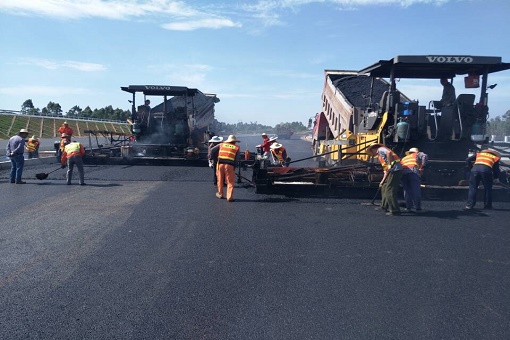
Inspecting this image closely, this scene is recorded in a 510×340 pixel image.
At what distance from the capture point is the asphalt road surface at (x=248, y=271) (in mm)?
3574

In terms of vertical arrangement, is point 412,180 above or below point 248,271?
above

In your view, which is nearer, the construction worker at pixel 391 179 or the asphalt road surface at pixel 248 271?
the asphalt road surface at pixel 248 271

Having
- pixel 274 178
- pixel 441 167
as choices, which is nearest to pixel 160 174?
pixel 274 178

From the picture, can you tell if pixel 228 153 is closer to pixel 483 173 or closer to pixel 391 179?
pixel 391 179

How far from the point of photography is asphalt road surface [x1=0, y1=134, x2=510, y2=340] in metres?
3.57

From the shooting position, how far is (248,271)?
15.6ft

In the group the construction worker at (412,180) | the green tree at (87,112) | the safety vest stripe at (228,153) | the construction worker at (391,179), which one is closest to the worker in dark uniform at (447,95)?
the construction worker at (412,180)

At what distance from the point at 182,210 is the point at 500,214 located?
5435 mm

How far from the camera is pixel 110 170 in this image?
44.5 ft

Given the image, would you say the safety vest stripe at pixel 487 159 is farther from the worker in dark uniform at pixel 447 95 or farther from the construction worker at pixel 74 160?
the construction worker at pixel 74 160

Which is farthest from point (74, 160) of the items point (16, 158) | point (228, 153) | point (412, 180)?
point (412, 180)

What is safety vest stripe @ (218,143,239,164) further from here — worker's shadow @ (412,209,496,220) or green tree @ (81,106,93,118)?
green tree @ (81,106,93,118)

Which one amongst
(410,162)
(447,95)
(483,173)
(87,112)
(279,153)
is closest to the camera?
(410,162)

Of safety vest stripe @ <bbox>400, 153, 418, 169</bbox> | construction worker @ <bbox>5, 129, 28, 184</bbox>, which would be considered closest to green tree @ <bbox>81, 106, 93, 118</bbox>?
construction worker @ <bbox>5, 129, 28, 184</bbox>
